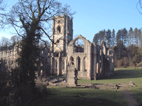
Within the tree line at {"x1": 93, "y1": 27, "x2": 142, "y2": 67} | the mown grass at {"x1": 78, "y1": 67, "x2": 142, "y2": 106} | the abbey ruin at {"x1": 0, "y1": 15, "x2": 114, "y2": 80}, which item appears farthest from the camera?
the tree line at {"x1": 93, "y1": 27, "x2": 142, "y2": 67}

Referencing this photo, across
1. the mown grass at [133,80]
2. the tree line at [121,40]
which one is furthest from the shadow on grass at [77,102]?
the tree line at [121,40]

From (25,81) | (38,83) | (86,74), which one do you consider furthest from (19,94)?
(86,74)

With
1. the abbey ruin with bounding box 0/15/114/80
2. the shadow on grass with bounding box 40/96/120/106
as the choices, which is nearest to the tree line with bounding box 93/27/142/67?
the abbey ruin with bounding box 0/15/114/80

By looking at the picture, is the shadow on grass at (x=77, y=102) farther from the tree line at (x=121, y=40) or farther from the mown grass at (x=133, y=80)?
the tree line at (x=121, y=40)

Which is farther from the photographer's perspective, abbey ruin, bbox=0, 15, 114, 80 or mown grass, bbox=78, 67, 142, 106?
abbey ruin, bbox=0, 15, 114, 80

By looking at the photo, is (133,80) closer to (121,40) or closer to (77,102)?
(77,102)

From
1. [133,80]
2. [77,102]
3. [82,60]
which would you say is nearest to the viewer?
[77,102]

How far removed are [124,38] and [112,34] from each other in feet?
20.1

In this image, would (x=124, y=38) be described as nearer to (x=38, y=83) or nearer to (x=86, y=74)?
(x=86, y=74)

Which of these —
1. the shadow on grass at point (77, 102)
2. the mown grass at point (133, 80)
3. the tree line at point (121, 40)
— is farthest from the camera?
the tree line at point (121, 40)

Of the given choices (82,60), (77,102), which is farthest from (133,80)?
(77,102)

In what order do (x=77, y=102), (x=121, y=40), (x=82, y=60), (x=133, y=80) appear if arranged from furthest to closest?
(x=121, y=40) < (x=82, y=60) < (x=133, y=80) < (x=77, y=102)

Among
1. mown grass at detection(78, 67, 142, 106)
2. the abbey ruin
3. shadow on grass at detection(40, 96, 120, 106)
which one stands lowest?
mown grass at detection(78, 67, 142, 106)

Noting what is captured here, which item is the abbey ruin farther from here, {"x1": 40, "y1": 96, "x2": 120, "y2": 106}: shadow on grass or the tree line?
the tree line
